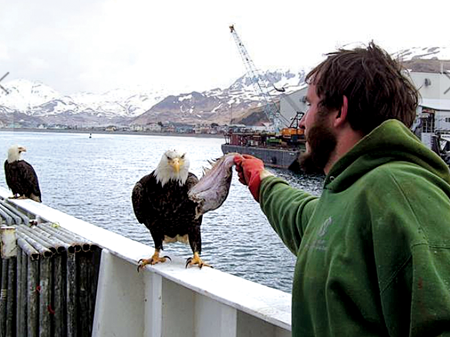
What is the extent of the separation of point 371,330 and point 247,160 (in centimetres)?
149

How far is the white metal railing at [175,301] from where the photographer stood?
2820 millimetres

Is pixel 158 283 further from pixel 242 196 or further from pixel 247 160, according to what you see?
pixel 242 196

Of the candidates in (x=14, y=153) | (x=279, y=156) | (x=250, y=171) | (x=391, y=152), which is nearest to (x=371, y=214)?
(x=391, y=152)

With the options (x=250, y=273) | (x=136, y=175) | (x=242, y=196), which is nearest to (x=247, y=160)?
(x=250, y=273)

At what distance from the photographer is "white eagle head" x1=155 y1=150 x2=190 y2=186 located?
167 inches

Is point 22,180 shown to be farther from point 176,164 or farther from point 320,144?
point 320,144

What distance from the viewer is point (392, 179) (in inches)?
51.6

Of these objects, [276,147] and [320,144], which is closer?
[320,144]

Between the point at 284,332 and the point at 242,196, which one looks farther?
the point at 242,196

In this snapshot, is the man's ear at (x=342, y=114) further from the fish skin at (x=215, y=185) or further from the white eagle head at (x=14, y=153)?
the white eagle head at (x=14, y=153)

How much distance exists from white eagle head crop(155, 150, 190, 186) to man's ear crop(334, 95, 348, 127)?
271 cm

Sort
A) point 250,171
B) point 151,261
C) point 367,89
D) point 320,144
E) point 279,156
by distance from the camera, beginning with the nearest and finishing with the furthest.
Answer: point 367,89 < point 320,144 < point 250,171 < point 151,261 < point 279,156

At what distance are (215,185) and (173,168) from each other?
4.47ft

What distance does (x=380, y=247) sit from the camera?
1.28 m
